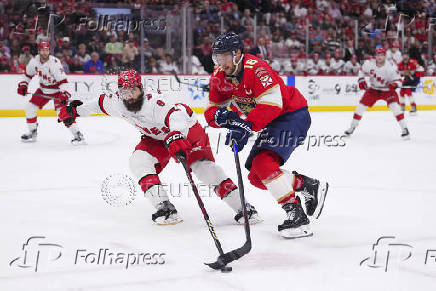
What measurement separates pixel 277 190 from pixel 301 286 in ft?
2.72

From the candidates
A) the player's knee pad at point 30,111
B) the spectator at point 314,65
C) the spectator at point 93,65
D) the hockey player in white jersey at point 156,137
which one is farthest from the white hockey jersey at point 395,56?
the hockey player in white jersey at point 156,137

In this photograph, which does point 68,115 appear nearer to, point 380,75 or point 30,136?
point 30,136

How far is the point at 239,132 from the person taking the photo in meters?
3.02

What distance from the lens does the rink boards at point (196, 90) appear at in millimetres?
10172

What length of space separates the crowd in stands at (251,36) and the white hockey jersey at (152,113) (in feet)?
22.9

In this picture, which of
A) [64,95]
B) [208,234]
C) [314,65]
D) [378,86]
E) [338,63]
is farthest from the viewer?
[338,63]

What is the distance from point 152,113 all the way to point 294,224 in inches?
41.1

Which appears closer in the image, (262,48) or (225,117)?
(225,117)

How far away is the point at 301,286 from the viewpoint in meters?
2.44

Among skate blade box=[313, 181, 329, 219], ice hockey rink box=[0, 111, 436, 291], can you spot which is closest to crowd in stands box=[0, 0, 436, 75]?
ice hockey rink box=[0, 111, 436, 291]

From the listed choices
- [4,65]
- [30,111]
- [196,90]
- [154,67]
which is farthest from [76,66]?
[30,111]

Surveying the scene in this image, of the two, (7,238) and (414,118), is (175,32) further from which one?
(7,238)

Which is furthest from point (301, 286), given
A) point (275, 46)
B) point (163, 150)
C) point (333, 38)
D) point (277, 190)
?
point (333, 38)

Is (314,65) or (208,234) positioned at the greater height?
(314,65)
